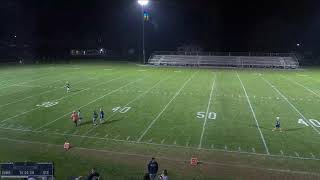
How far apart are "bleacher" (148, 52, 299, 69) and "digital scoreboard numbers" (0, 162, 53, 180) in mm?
54520

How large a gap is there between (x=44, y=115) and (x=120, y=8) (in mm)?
62217

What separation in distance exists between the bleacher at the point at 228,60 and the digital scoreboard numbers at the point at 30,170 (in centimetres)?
5452

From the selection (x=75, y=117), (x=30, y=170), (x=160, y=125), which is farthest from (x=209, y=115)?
(x=30, y=170)

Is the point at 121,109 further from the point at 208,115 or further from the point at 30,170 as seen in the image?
the point at 30,170

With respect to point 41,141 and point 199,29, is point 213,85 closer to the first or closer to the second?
point 41,141

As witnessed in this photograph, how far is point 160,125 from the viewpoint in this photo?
21953mm

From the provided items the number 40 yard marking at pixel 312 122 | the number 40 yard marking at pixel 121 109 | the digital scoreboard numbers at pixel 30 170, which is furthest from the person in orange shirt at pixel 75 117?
the number 40 yard marking at pixel 312 122

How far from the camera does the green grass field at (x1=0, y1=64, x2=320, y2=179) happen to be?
16594 millimetres

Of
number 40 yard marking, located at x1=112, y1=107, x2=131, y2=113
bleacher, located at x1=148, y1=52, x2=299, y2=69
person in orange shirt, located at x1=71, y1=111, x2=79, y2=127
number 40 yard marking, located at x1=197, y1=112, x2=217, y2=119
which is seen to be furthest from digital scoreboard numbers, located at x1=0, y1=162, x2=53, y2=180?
bleacher, located at x1=148, y1=52, x2=299, y2=69

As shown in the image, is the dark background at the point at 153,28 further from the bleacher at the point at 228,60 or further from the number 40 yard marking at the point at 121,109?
the number 40 yard marking at the point at 121,109

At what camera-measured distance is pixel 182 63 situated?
66.3 meters

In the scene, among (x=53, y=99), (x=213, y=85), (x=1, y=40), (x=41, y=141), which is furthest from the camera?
(x=1, y=40)

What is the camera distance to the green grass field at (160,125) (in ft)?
54.4

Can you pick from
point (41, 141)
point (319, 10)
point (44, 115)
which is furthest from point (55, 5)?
point (41, 141)
